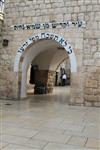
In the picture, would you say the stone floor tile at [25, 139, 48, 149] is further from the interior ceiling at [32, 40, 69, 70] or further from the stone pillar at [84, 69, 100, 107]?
the interior ceiling at [32, 40, 69, 70]

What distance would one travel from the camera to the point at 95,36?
30.2 ft

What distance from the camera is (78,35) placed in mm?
9391

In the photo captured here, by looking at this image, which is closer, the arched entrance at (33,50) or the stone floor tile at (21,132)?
the stone floor tile at (21,132)

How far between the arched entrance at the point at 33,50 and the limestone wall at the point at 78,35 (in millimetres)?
165

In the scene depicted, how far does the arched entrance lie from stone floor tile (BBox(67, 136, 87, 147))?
492cm

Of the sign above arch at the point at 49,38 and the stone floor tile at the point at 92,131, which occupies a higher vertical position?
the sign above arch at the point at 49,38

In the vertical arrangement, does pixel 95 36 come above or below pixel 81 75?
above

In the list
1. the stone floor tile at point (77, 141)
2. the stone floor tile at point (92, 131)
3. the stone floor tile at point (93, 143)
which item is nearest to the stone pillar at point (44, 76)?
the stone floor tile at point (92, 131)

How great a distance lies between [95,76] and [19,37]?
336cm

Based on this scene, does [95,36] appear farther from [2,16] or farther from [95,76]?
[2,16]

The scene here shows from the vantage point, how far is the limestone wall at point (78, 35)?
9180 millimetres

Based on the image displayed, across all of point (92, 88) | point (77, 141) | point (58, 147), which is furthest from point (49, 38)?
point (58, 147)

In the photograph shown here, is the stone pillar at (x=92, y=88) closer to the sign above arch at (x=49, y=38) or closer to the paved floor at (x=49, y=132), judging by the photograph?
the sign above arch at (x=49, y=38)

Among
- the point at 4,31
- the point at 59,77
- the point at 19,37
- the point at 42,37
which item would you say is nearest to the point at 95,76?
the point at 42,37
